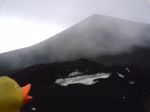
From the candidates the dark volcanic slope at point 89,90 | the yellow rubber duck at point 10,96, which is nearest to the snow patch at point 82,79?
the dark volcanic slope at point 89,90

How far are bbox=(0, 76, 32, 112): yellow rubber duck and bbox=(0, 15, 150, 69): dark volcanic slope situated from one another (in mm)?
375

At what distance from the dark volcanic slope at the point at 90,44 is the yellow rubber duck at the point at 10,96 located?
38 cm

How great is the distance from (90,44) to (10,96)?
0.51 m

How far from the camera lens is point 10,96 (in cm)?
55

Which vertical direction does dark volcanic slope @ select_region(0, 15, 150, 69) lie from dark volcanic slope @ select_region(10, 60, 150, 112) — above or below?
above

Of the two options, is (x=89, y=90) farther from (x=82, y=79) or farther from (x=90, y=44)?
(x=90, y=44)

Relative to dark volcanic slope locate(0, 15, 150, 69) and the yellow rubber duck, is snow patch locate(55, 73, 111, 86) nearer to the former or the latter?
dark volcanic slope locate(0, 15, 150, 69)

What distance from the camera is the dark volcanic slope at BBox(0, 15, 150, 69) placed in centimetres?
95

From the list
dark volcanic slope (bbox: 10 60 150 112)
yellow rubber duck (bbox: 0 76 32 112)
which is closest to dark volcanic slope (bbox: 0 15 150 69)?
dark volcanic slope (bbox: 10 60 150 112)

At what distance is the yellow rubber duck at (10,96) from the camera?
1.75ft

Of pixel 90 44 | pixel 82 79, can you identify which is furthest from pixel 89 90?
pixel 90 44

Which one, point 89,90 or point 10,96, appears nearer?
point 10,96

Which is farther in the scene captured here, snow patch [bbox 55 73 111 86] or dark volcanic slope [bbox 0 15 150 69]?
dark volcanic slope [bbox 0 15 150 69]

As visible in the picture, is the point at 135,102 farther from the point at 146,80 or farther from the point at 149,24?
the point at 149,24
